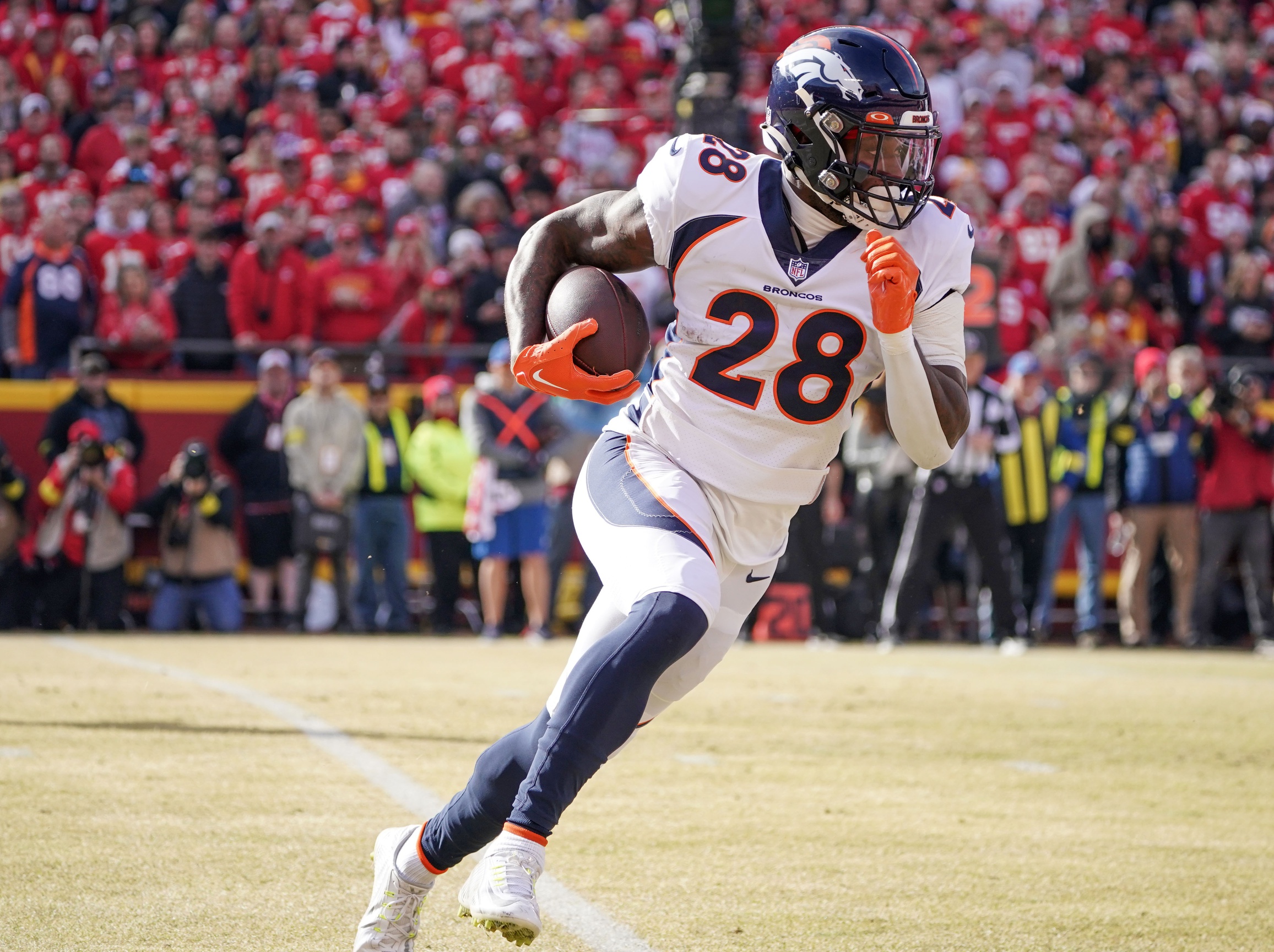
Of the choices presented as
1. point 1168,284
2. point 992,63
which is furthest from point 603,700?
point 992,63

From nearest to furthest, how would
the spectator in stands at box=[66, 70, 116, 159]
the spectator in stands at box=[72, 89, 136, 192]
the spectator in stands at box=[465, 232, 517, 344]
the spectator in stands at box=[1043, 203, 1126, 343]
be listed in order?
the spectator in stands at box=[465, 232, 517, 344] < the spectator in stands at box=[1043, 203, 1126, 343] < the spectator in stands at box=[72, 89, 136, 192] < the spectator in stands at box=[66, 70, 116, 159]

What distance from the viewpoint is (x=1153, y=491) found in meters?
11.7

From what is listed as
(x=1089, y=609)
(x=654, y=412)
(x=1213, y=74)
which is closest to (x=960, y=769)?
(x=654, y=412)

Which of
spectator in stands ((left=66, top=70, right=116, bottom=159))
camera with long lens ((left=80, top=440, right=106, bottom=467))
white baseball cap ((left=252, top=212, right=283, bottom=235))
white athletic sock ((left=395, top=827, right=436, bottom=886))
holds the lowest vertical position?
camera with long lens ((left=80, top=440, right=106, bottom=467))

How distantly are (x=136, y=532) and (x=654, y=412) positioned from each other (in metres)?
8.89

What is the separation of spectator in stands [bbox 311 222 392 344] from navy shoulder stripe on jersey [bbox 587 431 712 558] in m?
8.91

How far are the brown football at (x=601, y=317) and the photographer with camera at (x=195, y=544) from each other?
26.6 ft

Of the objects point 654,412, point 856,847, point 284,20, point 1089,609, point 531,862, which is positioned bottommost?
point 1089,609

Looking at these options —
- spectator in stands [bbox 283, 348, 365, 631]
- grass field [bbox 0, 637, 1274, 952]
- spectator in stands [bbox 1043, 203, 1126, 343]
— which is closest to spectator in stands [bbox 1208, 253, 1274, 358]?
spectator in stands [bbox 1043, 203, 1126, 343]

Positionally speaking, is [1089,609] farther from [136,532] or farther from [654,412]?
[654,412]

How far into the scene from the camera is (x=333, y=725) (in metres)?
6.44

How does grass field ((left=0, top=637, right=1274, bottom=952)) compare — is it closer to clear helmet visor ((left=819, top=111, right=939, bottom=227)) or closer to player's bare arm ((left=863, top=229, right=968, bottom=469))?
player's bare arm ((left=863, top=229, right=968, bottom=469))

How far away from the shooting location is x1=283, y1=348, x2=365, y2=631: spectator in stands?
11.3 m

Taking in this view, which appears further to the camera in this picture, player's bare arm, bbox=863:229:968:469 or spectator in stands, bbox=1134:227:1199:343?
spectator in stands, bbox=1134:227:1199:343
